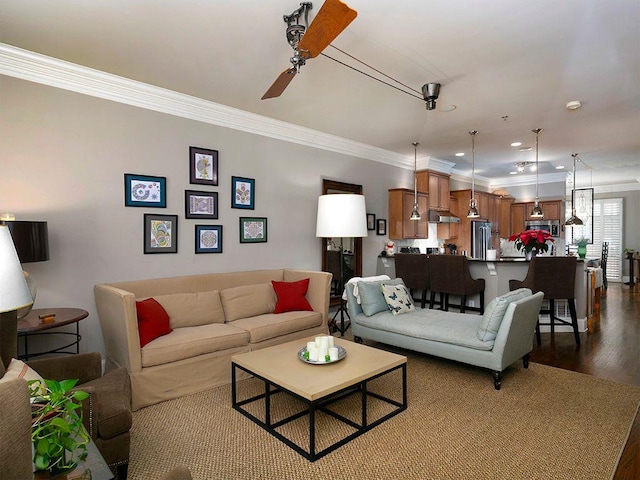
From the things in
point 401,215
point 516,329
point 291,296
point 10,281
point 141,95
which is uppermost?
point 141,95

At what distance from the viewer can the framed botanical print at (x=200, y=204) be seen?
12.7 feet

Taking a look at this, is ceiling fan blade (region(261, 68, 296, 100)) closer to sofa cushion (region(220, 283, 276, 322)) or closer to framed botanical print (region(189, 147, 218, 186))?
framed botanical print (region(189, 147, 218, 186))

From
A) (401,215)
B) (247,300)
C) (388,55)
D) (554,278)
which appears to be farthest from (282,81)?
(401,215)

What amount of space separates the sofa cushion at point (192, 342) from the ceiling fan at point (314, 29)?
77.4 inches

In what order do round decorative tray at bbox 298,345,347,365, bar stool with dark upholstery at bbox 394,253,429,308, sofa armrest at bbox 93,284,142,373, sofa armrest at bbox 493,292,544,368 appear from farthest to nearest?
bar stool with dark upholstery at bbox 394,253,429,308
sofa armrest at bbox 493,292,544,368
sofa armrest at bbox 93,284,142,373
round decorative tray at bbox 298,345,347,365

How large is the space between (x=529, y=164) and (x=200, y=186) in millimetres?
5972

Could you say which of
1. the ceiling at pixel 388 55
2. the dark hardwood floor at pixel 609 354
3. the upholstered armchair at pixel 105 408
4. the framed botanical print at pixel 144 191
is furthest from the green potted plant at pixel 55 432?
the framed botanical print at pixel 144 191

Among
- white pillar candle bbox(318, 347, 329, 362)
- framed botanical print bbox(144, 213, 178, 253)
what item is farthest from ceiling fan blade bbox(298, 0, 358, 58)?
framed botanical print bbox(144, 213, 178, 253)

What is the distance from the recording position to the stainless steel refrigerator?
307 inches

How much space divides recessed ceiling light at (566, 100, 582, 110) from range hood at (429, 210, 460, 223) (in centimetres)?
300

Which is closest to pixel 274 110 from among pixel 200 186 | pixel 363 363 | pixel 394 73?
pixel 200 186

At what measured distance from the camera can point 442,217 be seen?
7125 mm

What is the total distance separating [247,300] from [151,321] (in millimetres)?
1051

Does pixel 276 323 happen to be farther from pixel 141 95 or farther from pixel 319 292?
pixel 141 95
